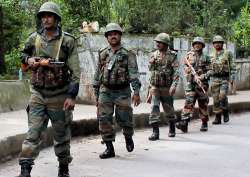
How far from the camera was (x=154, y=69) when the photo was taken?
10664mm

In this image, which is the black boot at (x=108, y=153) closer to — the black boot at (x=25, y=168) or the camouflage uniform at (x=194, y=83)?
the black boot at (x=25, y=168)

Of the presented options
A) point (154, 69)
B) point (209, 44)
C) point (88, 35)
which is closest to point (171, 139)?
point (154, 69)

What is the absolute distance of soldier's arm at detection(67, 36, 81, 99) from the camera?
6.69 meters

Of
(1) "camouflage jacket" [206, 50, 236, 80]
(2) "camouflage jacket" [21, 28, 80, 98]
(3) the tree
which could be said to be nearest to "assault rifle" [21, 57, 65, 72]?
(2) "camouflage jacket" [21, 28, 80, 98]

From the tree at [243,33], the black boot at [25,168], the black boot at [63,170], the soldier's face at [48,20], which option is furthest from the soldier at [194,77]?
the tree at [243,33]

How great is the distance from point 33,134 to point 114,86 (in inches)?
84.9

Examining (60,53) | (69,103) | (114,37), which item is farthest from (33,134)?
(114,37)

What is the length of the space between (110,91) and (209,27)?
442 inches

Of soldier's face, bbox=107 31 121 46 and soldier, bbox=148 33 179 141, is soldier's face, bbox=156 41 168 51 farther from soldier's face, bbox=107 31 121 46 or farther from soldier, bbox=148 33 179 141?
soldier's face, bbox=107 31 121 46

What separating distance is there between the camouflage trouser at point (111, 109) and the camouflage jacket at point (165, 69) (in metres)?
1.96

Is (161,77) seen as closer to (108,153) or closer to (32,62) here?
(108,153)

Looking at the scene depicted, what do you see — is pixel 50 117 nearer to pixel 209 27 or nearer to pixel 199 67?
pixel 199 67

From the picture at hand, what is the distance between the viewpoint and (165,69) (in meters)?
10.6

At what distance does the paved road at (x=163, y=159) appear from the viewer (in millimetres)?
7398
